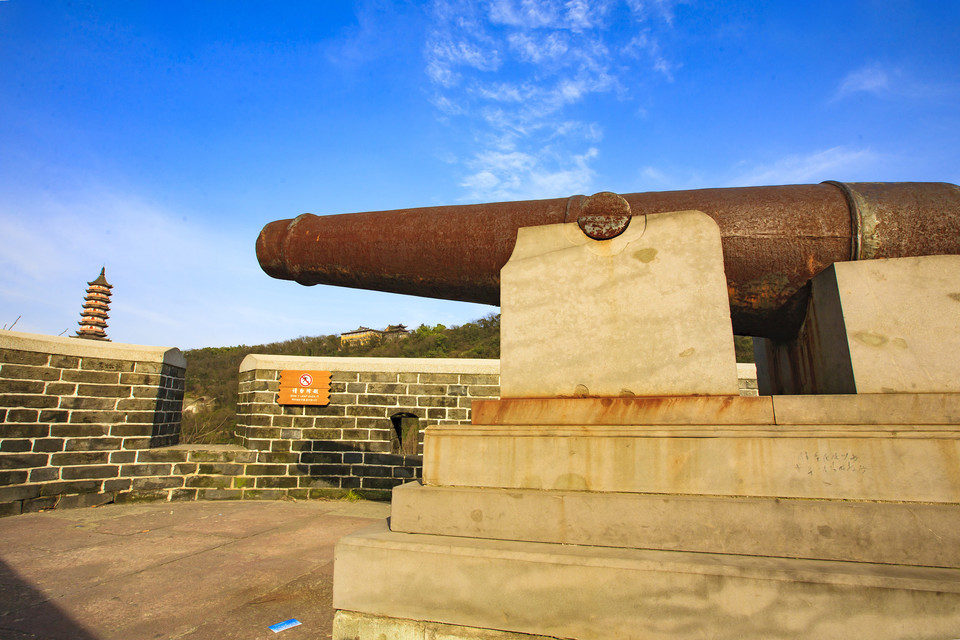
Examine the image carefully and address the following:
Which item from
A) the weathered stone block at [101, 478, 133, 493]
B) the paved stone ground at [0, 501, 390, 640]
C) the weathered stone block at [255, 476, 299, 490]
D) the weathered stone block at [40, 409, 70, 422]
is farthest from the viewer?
the weathered stone block at [255, 476, 299, 490]

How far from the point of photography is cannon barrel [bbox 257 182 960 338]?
2.20m

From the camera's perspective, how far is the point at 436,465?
225 centimetres

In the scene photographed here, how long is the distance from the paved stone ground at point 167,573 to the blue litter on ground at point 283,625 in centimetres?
3

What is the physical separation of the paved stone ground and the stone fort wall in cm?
65

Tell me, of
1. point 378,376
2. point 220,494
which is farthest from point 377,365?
point 220,494

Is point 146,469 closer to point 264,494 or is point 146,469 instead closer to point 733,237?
point 264,494

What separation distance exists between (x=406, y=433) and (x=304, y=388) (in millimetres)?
1561

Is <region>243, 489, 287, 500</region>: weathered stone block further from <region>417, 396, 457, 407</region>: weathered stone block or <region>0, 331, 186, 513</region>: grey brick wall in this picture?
<region>417, 396, 457, 407</region>: weathered stone block

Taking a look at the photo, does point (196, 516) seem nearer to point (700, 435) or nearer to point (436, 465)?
point (436, 465)

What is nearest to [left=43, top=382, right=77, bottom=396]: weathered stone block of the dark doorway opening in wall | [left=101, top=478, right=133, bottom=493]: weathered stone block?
[left=101, top=478, right=133, bottom=493]: weathered stone block

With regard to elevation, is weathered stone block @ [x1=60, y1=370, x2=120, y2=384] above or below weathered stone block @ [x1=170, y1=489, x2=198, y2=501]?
above

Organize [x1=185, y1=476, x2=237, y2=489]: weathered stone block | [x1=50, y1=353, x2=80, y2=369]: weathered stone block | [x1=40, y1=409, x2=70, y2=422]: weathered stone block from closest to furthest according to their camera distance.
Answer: [x1=40, y1=409, x2=70, y2=422]: weathered stone block, [x1=50, y1=353, x2=80, y2=369]: weathered stone block, [x1=185, y1=476, x2=237, y2=489]: weathered stone block

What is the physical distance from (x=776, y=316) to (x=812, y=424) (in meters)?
0.69

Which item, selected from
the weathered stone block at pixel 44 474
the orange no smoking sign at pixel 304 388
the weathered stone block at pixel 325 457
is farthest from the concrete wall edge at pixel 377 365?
the weathered stone block at pixel 44 474
